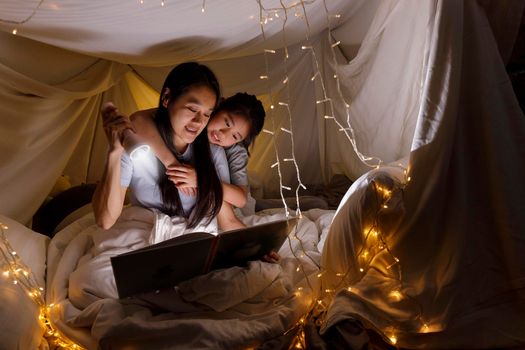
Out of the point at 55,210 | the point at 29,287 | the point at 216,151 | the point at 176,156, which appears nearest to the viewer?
the point at 29,287

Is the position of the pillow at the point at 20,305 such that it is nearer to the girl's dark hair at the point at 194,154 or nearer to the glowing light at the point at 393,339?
the girl's dark hair at the point at 194,154

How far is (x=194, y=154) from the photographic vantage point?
1.57 metres

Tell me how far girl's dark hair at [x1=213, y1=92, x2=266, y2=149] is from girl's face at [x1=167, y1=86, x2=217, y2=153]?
0.35 ft

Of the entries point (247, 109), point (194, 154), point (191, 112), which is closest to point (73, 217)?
point (194, 154)

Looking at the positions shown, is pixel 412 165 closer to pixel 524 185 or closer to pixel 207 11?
pixel 524 185

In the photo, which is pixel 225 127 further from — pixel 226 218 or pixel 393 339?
pixel 393 339

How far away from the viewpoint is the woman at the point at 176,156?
1371mm

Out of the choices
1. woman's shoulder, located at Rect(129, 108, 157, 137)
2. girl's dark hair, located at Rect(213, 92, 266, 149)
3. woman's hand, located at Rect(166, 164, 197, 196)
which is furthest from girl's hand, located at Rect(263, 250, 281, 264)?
woman's shoulder, located at Rect(129, 108, 157, 137)

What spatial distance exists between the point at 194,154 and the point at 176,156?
0.07 metres

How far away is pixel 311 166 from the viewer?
2654 mm

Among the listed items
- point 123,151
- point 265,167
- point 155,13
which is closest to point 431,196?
point 123,151

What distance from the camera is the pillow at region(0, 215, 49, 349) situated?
109 centimetres

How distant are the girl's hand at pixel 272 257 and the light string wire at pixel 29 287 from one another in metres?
0.63

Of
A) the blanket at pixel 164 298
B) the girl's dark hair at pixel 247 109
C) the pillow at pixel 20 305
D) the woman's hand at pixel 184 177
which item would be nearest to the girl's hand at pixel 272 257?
the blanket at pixel 164 298
